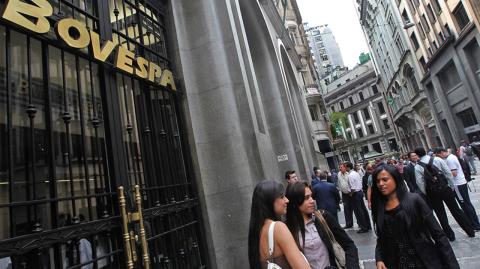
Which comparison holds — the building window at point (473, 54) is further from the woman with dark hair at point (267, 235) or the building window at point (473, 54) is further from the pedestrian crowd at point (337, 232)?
the woman with dark hair at point (267, 235)

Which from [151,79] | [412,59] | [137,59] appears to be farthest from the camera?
[412,59]

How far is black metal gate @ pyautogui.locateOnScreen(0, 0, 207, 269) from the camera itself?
10.5 feet

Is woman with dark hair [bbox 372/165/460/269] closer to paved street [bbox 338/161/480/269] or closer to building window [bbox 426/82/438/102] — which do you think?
paved street [bbox 338/161/480/269]

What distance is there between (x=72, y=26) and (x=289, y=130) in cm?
1099

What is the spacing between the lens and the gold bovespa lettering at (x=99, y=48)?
13.7 ft

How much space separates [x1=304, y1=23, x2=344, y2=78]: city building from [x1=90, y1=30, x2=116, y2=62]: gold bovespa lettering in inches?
4389

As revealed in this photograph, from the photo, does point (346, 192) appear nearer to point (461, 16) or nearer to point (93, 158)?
point (93, 158)

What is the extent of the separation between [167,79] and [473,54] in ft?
86.3

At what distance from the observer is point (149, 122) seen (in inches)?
215

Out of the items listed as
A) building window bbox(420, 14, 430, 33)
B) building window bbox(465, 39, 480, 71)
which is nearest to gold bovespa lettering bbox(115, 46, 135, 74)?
building window bbox(465, 39, 480, 71)

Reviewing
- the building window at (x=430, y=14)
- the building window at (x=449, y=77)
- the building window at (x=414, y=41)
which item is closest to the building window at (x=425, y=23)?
the building window at (x=430, y=14)

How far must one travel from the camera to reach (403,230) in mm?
3000

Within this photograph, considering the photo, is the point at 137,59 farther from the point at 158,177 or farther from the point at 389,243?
the point at 389,243

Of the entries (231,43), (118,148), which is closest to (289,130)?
(231,43)
